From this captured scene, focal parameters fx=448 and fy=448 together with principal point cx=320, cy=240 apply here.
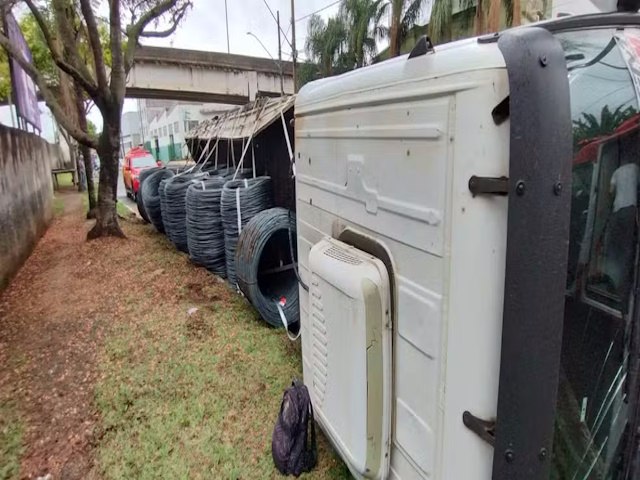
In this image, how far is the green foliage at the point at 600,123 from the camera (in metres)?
1.12

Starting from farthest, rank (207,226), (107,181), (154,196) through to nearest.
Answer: (154,196) → (107,181) → (207,226)

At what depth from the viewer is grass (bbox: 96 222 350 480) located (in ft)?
7.99

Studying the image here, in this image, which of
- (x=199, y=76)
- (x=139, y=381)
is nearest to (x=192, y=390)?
(x=139, y=381)

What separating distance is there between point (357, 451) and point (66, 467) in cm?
180

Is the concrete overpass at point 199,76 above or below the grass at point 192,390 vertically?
above

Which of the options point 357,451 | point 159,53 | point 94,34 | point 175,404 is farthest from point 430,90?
point 159,53

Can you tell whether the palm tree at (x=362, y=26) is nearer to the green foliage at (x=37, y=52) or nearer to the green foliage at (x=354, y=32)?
the green foliage at (x=354, y=32)

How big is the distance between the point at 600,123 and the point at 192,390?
2.86m

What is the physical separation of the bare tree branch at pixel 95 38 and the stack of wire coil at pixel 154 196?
1.92 metres

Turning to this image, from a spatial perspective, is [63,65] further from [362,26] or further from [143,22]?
[362,26]

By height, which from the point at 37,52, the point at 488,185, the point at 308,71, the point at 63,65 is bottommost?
the point at 488,185

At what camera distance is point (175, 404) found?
9.67 ft

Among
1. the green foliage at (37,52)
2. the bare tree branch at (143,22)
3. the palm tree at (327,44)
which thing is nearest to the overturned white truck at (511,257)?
the bare tree branch at (143,22)

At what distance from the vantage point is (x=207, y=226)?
18.8 ft
